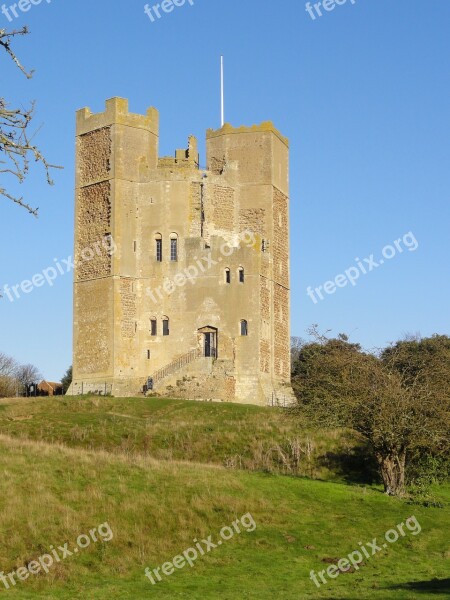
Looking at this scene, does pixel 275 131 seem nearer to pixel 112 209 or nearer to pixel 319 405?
pixel 112 209

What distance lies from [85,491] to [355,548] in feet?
23.0

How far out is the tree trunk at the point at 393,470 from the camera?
32.6 meters

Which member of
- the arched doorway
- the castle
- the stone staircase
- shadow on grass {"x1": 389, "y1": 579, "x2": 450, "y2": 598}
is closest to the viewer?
shadow on grass {"x1": 389, "y1": 579, "x2": 450, "y2": 598}

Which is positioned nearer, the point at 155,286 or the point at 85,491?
the point at 85,491

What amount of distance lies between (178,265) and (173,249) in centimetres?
102

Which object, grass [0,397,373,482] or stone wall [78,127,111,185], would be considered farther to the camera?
stone wall [78,127,111,185]

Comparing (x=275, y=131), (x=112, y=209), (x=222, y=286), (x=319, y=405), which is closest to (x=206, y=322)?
(x=222, y=286)

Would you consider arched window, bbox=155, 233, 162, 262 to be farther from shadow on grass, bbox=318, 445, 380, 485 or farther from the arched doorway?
shadow on grass, bbox=318, 445, 380, 485

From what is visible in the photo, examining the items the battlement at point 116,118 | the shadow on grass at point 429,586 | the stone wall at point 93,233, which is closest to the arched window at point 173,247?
the stone wall at point 93,233

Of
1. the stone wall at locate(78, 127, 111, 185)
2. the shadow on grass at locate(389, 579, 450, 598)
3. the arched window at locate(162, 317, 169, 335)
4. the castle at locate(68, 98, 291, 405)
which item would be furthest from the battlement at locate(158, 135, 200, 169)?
the shadow on grass at locate(389, 579, 450, 598)

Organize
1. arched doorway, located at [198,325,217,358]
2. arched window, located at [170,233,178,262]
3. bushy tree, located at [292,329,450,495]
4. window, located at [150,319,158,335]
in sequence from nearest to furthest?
bushy tree, located at [292,329,450,495]
arched doorway, located at [198,325,217,358]
window, located at [150,319,158,335]
arched window, located at [170,233,178,262]

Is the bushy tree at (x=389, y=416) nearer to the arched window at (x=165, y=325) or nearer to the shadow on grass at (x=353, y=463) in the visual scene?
the shadow on grass at (x=353, y=463)

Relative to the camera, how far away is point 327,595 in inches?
806

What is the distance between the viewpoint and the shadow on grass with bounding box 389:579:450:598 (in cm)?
2022
